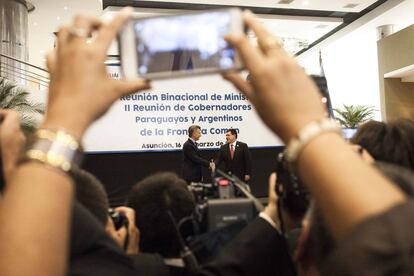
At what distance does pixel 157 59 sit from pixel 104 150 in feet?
22.7

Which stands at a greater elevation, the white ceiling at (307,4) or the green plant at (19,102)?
the white ceiling at (307,4)

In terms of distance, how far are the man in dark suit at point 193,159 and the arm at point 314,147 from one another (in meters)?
6.95

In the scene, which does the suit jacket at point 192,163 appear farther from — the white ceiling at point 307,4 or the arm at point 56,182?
the arm at point 56,182

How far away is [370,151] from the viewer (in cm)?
132

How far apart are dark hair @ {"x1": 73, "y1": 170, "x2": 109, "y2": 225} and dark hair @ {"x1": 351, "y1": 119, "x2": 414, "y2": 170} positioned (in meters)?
0.69

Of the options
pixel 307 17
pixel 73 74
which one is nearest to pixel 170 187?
pixel 73 74

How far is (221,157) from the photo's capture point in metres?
7.74

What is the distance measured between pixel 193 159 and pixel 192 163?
10cm

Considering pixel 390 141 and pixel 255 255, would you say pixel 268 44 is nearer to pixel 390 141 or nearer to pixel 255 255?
pixel 255 255

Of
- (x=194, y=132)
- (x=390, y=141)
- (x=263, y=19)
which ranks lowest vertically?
(x=390, y=141)

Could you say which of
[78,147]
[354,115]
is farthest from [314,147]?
[354,115]

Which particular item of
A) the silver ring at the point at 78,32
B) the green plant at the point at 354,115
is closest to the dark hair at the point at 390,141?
the silver ring at the point at 78,32

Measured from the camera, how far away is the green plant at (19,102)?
754 cm

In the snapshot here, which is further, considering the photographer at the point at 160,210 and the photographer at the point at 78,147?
the photographer at the point at 160,210
